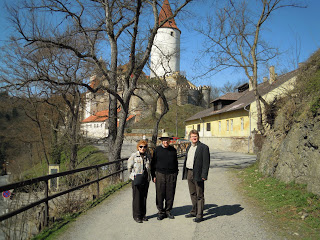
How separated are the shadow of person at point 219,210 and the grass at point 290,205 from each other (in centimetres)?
61

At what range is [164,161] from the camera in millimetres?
6000

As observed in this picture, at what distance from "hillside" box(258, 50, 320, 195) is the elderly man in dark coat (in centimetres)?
266

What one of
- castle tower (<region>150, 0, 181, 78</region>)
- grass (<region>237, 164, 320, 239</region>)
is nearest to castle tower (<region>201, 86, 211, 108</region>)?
castle tower (<region>150, 0, 181, 78</region>)

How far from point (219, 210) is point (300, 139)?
323cm

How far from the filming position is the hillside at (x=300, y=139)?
7.11 m

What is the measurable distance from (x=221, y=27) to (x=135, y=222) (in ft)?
42.7

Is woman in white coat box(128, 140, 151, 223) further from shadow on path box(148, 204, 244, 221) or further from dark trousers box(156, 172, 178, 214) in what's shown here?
shadow on path box(148, 204, 244, 221)

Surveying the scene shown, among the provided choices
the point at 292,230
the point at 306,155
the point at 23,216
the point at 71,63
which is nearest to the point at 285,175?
the point at 306,155

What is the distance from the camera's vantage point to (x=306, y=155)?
741 centimetres

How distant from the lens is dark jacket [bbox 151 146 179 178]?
599 cm

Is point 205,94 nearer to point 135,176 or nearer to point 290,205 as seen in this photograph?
point 290,205

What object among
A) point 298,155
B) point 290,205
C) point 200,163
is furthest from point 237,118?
point 200,163

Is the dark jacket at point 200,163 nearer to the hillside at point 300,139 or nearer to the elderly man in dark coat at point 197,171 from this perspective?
the elderly man in dark coat at point 197,171

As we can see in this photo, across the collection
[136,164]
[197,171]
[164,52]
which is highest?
[164,52]
